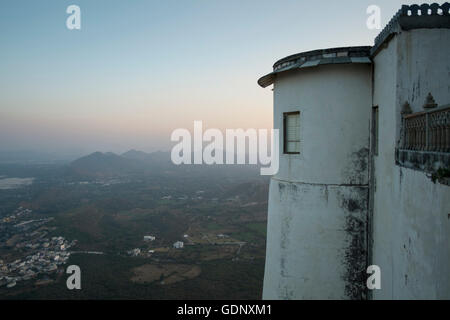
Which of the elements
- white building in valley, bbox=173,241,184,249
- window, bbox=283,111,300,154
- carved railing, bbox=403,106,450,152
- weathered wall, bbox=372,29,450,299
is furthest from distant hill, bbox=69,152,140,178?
carved railing, bbox=403,106,450,152

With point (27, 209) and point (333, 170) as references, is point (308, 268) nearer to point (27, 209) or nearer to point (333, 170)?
point (333, 170)

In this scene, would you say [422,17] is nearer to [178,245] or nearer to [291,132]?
[291,132]

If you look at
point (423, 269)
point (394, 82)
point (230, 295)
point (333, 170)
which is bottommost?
point (230, 295)

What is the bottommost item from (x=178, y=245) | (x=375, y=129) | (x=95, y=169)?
(x=178, y=245)

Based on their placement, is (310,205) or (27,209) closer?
(310,205)

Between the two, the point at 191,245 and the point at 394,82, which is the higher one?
the point at 394,82

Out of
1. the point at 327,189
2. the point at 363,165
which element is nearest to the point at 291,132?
the point at 327,189
